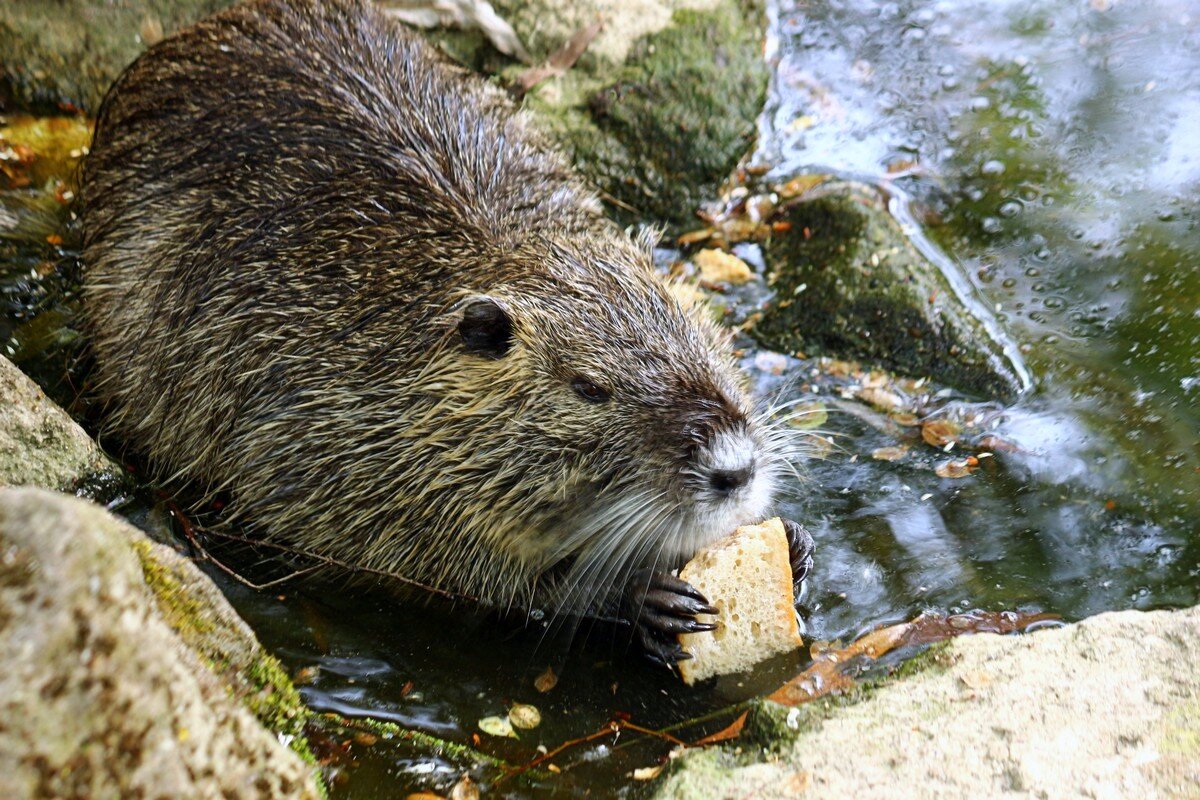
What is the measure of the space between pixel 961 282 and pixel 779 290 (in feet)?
2.37

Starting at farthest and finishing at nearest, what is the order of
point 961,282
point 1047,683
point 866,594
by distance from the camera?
→ point 961,282
point 866,594
point 1047,683

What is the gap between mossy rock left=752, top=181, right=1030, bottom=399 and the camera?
412 cm

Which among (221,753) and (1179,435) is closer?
(221,753)

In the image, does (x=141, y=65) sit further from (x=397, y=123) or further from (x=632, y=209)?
(x=632, y=209)

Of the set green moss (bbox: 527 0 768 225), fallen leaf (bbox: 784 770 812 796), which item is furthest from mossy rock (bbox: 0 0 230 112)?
fallen leaf (bbox: 784 770 812 796)

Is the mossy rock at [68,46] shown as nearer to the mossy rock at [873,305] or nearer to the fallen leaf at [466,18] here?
the fallen leaf at [466,18]

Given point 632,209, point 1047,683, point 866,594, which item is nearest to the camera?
point 1047,683

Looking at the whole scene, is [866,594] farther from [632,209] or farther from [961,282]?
[632,209]

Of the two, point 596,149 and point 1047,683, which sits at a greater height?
point 596,149

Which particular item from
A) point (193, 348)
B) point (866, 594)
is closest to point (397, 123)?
point (193, 348)

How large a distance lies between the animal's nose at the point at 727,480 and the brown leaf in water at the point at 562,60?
3070 millimetres

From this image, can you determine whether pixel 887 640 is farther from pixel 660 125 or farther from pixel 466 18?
pixel 466 18

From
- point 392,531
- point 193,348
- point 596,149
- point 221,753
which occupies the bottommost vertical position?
point 392,531

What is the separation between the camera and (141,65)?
4.11 metres
